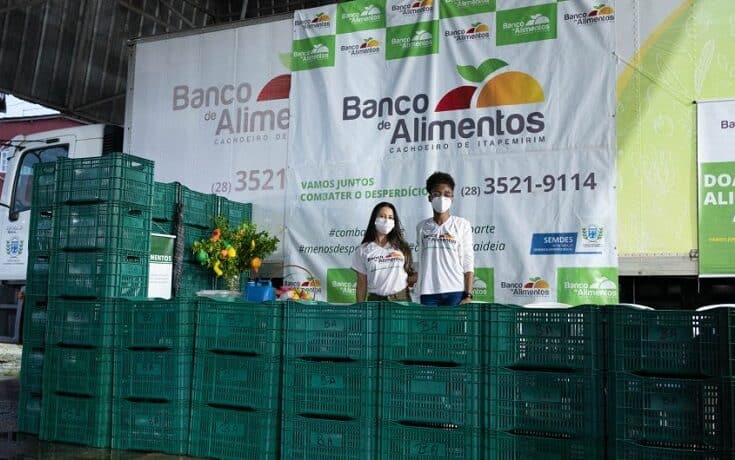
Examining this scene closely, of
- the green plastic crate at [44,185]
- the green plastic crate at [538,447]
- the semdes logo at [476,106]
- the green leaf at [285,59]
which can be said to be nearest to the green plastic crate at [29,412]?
the green plastic crate at [44,185]

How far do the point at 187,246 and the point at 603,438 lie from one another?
493 cm

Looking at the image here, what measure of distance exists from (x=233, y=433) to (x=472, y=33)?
463cm

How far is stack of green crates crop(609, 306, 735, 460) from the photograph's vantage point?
3932mm

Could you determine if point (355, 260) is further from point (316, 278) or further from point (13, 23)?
point (13, 23)

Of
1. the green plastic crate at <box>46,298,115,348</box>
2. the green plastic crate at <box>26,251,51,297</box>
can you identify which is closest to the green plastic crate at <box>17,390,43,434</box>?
the green plastic crate at <box>46,298,115,348</box>

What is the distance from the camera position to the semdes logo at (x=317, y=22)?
8.47 m

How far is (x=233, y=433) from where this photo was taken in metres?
5.34

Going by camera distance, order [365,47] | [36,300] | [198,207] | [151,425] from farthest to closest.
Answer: [365,47] → [198,207] → [36,300] → [151,425]

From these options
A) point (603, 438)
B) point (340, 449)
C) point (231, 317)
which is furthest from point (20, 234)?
point (603, 438)

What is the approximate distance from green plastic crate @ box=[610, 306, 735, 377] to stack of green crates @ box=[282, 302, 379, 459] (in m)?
1.53

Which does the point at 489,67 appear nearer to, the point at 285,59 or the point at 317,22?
the point at 317,22

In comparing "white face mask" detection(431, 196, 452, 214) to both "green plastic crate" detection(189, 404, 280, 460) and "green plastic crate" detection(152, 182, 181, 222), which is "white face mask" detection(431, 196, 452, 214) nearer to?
"green plastic crate" detection(189, 404, 280, 460)

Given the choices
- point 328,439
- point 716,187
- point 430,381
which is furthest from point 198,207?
point 716,187

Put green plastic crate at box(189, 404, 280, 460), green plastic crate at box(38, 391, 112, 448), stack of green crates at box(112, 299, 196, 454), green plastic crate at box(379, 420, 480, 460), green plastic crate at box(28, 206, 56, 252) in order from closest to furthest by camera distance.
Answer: green plastic crate at box(379, 420, 480, 460) → green plastic crate at box(189, 404, 280, 460) → stack of green crates at box(112, 299, 196, 454) → green plastic crate at box(38, 391, 112, 448) → green plastic crate at box(28, 206, 56, 252)
